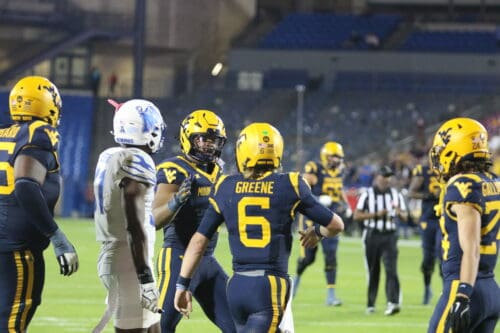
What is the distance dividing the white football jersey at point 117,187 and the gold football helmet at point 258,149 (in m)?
0.62

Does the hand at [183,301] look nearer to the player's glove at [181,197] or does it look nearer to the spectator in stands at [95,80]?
the player's glove at [181,197]

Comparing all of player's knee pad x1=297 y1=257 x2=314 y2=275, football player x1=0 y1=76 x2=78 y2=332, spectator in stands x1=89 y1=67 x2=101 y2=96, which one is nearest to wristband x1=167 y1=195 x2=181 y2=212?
football player x1=0 y1=76 x2=78 y2=332

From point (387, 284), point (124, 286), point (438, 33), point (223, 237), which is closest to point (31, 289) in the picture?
point (124, 286)

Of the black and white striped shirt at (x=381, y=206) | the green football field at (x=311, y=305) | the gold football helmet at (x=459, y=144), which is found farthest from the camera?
the black and white striped shirt at (x=381, y=206)

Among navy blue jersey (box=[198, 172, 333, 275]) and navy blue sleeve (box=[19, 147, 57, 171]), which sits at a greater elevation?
navy blue sleeve (box=[19, 147, 57, 171])

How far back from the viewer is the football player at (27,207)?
6426 millimetres

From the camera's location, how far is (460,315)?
6.10 m

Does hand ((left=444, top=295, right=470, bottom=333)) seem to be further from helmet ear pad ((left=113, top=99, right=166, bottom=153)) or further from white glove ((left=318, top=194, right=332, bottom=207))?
white glove ((left=318, top=194, right=332, bottom=207))

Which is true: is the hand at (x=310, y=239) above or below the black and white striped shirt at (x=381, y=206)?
below

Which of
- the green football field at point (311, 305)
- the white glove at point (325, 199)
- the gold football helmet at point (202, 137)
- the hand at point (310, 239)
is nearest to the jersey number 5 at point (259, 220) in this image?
the hand at point (310, 239)

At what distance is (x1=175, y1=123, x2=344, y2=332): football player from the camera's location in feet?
21.8

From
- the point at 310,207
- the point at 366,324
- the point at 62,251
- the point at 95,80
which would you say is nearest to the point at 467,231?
the point at 310,207

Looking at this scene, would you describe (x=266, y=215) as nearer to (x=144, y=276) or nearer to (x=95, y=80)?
(x=144, y=276)

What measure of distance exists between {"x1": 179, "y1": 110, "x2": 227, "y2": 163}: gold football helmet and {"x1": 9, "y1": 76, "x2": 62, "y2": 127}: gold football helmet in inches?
57.5
